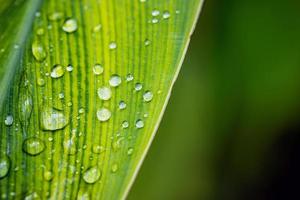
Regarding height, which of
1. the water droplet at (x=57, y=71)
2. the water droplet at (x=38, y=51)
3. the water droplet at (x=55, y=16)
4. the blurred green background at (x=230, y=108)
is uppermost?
the water droplet at (x=55, y=16)

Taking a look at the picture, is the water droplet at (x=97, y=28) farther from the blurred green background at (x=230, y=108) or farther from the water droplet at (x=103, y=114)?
the blurred green background at (x=230, y=108)

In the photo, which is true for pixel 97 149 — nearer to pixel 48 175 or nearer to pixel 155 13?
pixel 48 175

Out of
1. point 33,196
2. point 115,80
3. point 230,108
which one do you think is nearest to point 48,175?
point 33,196

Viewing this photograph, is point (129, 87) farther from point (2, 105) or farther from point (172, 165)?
point (172, 165)

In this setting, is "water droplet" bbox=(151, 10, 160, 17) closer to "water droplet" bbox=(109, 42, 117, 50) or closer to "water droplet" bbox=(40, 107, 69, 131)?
"water droplet" bbox=(109, 42, 117, 50)

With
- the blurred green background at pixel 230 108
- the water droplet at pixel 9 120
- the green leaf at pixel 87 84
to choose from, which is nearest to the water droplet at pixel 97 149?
the green leaf at pixel 87 84

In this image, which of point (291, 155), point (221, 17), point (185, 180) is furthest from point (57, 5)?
point (291, 155)
